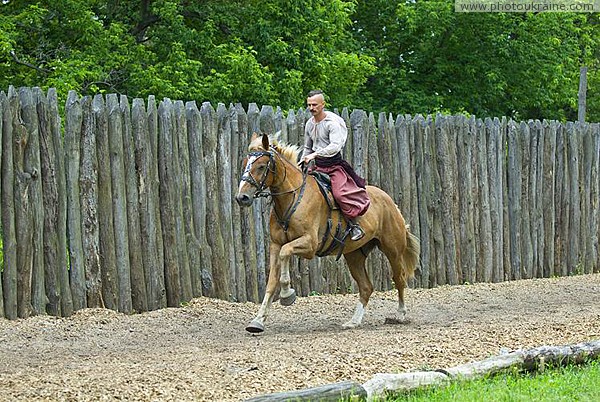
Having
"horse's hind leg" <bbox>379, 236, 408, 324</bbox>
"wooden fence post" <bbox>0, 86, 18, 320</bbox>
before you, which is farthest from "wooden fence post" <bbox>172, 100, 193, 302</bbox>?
"horse's hind leg" <bbox>379, 236, 408, 324</bbox>

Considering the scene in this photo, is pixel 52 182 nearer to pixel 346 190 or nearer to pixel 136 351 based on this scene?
pixel 136 351

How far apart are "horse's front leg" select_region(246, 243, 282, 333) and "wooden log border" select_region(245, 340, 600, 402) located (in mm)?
2786

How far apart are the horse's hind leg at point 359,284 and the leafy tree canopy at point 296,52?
6.27m

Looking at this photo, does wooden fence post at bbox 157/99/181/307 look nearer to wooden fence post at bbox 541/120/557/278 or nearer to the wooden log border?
the wooden log border

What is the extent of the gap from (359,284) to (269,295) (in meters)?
1.42

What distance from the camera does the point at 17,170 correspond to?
Answer: 382 inches

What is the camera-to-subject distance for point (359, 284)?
1052cm

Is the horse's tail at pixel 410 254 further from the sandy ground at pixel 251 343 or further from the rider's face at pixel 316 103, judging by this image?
the rider's face at pixel 316 103

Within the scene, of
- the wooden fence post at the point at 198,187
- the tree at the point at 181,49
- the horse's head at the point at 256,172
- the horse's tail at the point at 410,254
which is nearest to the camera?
the horse's head at the point at 256,172

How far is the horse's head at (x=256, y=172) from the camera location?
30.0 feet

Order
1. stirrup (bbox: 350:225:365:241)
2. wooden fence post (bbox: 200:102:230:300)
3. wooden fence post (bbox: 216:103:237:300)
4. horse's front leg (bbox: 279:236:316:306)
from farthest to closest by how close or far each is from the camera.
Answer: wooden fence post (bbox: 216:103:237:300) < wooden fence post (bbox: 200:102:230:300) < stirrup (bbox: 350:225:365:241) < horse's front leg (bbox: 279:236:316:306)

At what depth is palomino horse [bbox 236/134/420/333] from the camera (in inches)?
370

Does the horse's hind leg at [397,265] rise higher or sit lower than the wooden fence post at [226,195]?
lower

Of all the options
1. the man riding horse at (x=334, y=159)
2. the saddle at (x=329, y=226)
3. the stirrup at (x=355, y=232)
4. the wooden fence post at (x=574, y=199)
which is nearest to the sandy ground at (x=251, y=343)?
the saddle at (x=329, y=226)
